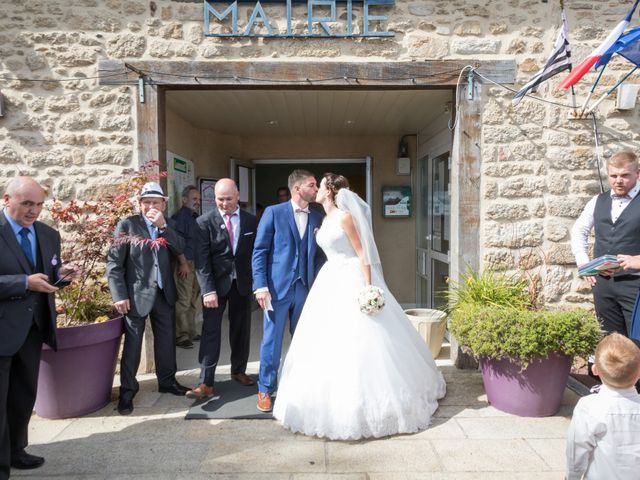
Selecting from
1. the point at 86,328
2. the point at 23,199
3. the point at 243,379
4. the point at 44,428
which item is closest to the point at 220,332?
the point at 243,379

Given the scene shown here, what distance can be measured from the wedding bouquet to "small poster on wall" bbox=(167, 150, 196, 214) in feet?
10.2

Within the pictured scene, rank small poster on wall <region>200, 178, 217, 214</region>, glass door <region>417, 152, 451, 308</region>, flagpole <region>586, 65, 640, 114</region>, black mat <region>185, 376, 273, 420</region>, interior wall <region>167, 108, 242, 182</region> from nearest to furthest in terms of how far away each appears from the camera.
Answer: black mat <region>185, 376, 273, 420</region> < flagpole <region>586, 65, 640, 114</region> < glass door <region>417, 152, 451, 308</region> < interior wall <region>167, 108, 242, 182</region> < small poster on wall <region>200, 178, 217, 214</region>

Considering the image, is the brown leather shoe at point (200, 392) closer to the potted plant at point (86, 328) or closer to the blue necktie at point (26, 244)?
the potted plant at point (86, 328)

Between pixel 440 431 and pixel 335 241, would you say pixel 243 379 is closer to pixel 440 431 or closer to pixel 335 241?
pixel 335 241

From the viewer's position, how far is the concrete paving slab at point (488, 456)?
2805 mm

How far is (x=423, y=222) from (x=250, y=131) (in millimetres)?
2997

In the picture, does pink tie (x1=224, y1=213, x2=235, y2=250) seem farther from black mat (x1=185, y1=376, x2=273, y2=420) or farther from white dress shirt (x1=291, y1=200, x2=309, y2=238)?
black mat (x1=185, y1=376, x2=273, y2=420)

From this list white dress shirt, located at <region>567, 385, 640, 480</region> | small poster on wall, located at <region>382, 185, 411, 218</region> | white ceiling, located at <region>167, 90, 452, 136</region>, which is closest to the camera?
white dress shirt, located at <region>567, 385, 640, 480</region>

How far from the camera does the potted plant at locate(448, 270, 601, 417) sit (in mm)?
3311

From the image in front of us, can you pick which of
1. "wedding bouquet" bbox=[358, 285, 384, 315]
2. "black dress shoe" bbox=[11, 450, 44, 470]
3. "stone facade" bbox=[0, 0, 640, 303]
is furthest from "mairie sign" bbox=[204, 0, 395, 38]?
"black dress shoe" bbox=[11, 450, 44, 470]

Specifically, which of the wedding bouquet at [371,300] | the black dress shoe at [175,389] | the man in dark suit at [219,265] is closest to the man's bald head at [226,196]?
the man in dark suit at [219,265]

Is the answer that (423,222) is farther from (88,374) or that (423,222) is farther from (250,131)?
→ (88,374)

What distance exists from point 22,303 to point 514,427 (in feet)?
10.9

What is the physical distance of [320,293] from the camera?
11.5 ft
